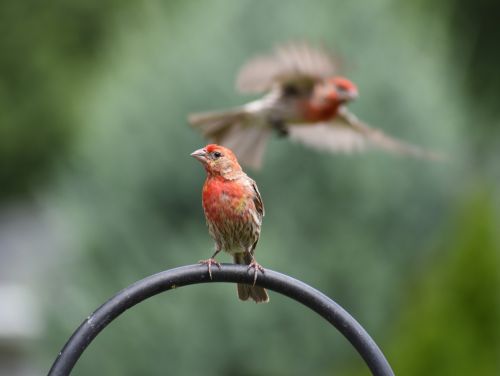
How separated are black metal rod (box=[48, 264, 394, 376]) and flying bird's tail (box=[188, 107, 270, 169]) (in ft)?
12.1

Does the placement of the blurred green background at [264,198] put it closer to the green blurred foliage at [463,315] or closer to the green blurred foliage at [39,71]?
the green blurred foliage at [463,315]

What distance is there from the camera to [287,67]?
742cm

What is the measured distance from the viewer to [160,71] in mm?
10727

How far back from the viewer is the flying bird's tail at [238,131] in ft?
24.4

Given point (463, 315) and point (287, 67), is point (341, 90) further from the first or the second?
point (463, 315)

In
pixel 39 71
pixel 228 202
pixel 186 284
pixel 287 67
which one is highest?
→ pixel 39 71

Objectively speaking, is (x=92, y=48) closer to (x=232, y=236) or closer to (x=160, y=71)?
(x=160, y=71)

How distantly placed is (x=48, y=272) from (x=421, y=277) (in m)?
3.86

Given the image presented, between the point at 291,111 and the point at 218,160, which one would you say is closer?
the point at 218,160

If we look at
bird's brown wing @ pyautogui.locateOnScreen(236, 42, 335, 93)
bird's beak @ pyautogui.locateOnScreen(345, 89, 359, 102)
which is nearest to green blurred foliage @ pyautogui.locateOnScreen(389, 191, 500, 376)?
bird's beak @ pyautogui.locateOnScreen(345, 89, 359, 102)

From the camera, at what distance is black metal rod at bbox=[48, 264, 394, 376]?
11.3 ft

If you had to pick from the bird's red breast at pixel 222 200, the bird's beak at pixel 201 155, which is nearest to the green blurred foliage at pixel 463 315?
→ the bird's red breast at pixel 222 200

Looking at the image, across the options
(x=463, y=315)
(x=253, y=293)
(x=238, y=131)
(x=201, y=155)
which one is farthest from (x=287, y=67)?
(x=253, y=293)

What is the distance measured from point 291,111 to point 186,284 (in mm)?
4073
